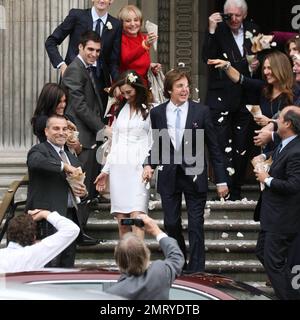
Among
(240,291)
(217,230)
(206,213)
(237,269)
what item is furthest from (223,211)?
(240,291)

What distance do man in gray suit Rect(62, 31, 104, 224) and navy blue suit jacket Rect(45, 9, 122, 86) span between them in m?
0.36

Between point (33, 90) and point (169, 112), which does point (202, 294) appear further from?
point (33, 90)

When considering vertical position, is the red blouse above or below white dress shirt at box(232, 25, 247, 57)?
below

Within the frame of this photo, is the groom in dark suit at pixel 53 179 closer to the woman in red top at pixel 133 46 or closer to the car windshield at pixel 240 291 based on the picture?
the woman in red top at pixel 133 46

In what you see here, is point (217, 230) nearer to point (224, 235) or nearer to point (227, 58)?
point (224, 235)

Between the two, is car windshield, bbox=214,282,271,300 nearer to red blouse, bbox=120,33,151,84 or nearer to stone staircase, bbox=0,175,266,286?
stone staircase, bbox=0,175,266,286

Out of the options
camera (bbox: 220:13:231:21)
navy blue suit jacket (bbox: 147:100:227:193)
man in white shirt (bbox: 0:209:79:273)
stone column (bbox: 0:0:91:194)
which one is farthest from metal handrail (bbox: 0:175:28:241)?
camera (bbox: 220:13:231:21)

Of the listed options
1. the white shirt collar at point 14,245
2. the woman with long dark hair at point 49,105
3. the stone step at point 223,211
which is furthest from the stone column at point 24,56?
the white shirt collar at point 14,245

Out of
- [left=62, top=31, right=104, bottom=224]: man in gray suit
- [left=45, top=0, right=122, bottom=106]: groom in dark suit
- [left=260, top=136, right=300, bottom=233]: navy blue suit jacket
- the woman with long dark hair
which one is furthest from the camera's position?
[left=45, top=0, right=122, bottom=106]: groom in dark suit

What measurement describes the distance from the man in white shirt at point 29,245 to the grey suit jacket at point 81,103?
3130mm

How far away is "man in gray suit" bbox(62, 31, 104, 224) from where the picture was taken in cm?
1336

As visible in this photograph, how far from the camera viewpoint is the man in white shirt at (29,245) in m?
9.73
